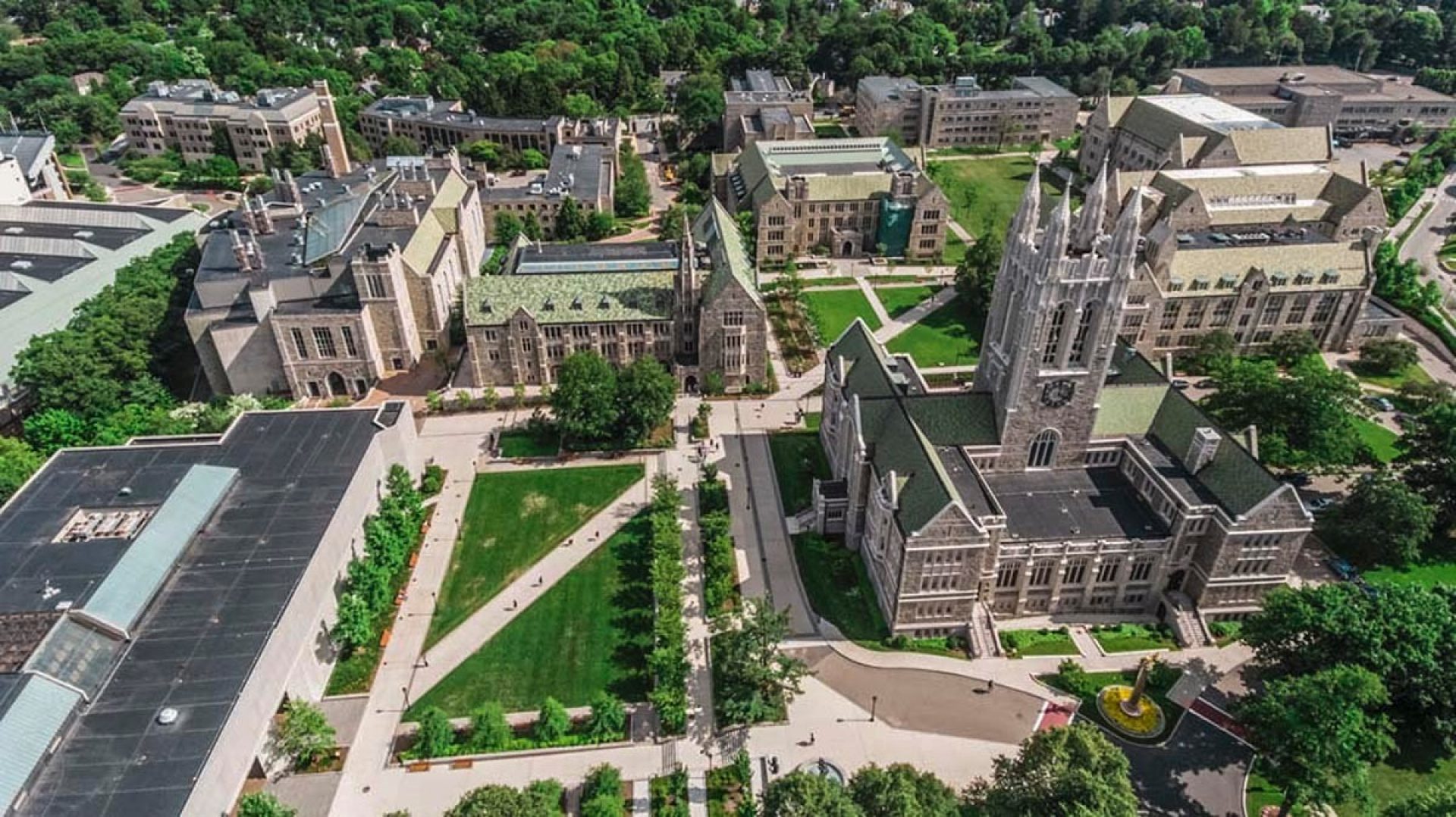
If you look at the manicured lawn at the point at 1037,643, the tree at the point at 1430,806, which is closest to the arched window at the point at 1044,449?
the manicured lawn at the point at 1037,643

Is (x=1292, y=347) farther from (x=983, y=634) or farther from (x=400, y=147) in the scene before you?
(x=400, y=147)

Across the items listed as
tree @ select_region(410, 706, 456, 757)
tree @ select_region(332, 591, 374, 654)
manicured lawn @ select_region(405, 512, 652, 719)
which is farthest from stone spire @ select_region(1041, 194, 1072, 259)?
tree @ select_region(332, 591, 374, 654)

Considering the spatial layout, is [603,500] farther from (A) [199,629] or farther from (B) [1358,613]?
(B) [1358,613]

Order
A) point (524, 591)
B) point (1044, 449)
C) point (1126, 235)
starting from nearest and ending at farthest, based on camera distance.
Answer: point (1126, 235) → point (1044, 449) → point (524, 591)

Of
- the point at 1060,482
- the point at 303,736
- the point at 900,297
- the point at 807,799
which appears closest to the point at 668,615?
the point at 807,799

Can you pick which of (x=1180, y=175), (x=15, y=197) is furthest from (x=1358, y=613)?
(x=15, y=197)

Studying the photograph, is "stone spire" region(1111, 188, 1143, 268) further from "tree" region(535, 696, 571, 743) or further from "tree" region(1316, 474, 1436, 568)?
"tree" region(535, 696, 571, 743)
